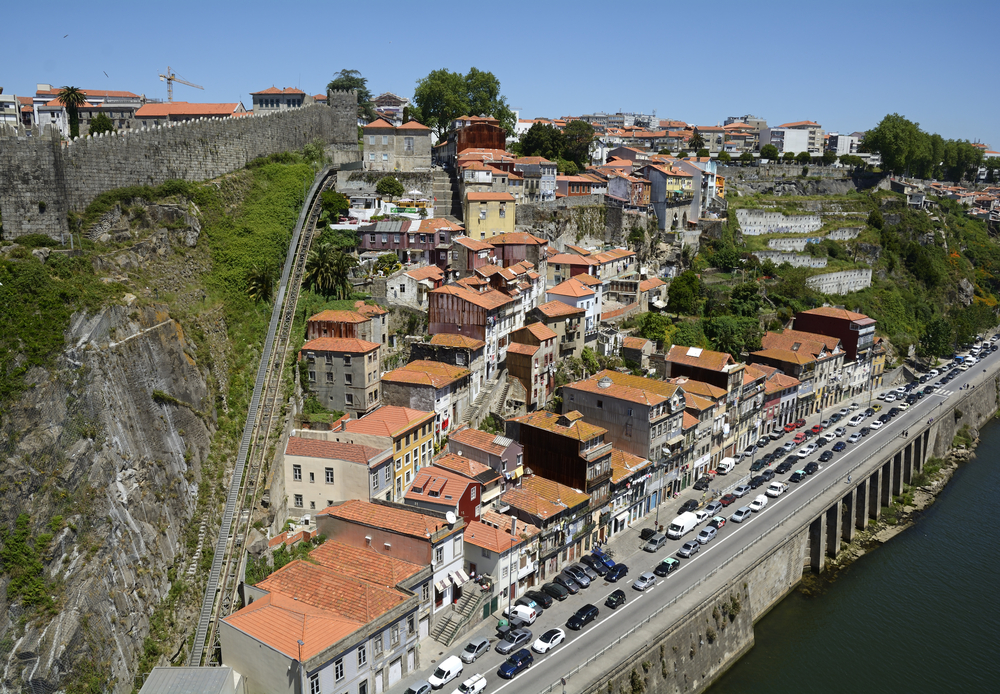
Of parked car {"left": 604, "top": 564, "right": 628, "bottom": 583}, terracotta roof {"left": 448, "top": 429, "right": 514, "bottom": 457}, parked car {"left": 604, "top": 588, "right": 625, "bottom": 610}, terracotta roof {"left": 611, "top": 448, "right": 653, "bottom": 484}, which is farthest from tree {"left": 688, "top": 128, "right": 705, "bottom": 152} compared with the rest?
parked car {"left": 604, "top": 588, "right": 625, "bottom": 610}

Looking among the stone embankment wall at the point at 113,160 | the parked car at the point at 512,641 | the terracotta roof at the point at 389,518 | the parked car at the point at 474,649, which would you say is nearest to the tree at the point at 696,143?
the stone embankment wall at the point at 113,160

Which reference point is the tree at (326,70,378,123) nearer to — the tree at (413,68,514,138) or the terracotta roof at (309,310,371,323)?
the tree at (413,68,514,138)

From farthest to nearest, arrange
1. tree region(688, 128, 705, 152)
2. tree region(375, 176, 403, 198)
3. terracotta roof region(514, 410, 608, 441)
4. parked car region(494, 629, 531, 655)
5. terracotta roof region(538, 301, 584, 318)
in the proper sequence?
tree region(688, 128, 705, 152) → tree region(375, 176, 403, 198) → terracotta roof region(538, 301, 584, 318) → terracotta roof region(514, 410, 608, 441) → parked car region(494, 629, 531, 655)

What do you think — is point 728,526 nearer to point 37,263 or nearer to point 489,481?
point 489,481

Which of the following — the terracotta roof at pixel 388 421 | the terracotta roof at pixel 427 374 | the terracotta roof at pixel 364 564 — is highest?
the terracotta roof at pixel 427 374

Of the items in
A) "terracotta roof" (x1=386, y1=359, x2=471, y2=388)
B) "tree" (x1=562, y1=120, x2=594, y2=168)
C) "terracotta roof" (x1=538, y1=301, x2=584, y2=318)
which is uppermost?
"tree" (x1=562, y1=120, x2=594, y2=168)

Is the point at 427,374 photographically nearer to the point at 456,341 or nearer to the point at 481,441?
the point at 456,341

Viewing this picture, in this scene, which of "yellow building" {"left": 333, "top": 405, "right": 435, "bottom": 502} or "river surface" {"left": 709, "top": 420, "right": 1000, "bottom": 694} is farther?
"yellow building" {"left": 333, "top": 405, "right": 435, "bottom": 502}

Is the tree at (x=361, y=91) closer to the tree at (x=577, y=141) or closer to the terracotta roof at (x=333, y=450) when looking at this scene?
the tree at (x=577, y=141)
